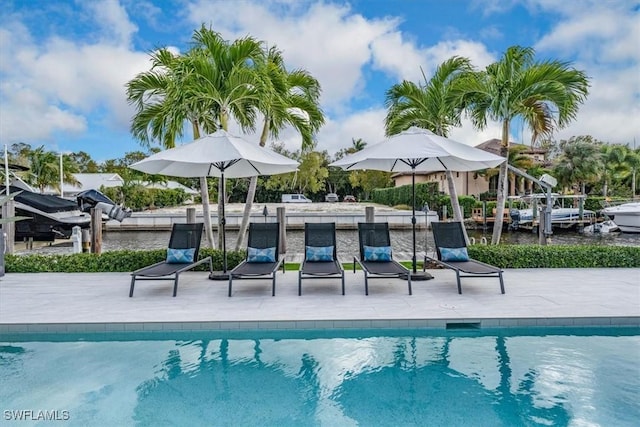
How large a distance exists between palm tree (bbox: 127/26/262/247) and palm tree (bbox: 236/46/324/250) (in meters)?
0.48

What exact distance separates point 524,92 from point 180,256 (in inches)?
300

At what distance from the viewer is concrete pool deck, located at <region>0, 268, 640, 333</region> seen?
5.20 metres

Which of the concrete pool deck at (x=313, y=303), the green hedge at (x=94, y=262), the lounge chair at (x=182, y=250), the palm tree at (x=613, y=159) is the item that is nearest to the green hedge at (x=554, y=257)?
the concrete pool deck at (x=313, y=303)

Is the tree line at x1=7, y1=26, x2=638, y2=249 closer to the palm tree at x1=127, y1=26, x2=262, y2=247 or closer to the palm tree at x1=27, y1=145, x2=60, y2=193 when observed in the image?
the palm tree at x1=127, y1=26, x2=262, y2=247

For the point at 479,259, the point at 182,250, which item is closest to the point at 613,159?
the point at 479,259

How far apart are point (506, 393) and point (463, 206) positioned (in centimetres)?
2273

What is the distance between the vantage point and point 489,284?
23.4ft

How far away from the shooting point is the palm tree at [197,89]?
803 centimetres

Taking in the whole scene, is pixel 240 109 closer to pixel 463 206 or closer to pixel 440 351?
pixel 440 351

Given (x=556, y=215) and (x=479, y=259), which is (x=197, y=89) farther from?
(x=556, y=215)

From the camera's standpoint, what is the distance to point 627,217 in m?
20.6

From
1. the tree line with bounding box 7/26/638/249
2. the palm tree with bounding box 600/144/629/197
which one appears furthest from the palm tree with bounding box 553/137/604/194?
the tree line with bounding box 7/26/638/249

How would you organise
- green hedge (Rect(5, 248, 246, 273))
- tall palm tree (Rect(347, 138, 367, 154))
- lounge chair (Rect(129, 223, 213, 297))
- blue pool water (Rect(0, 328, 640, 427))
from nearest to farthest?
1. blue pool water (Rect(0, 328, 640, 427))
2. lounge chair (Rect(129, 223, 213, 297))
3. green hedge (Rect(5, 248, 246, 273))
4. tall palm tree (Rect(347, 138, 367, 154))

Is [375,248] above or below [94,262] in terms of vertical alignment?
above
